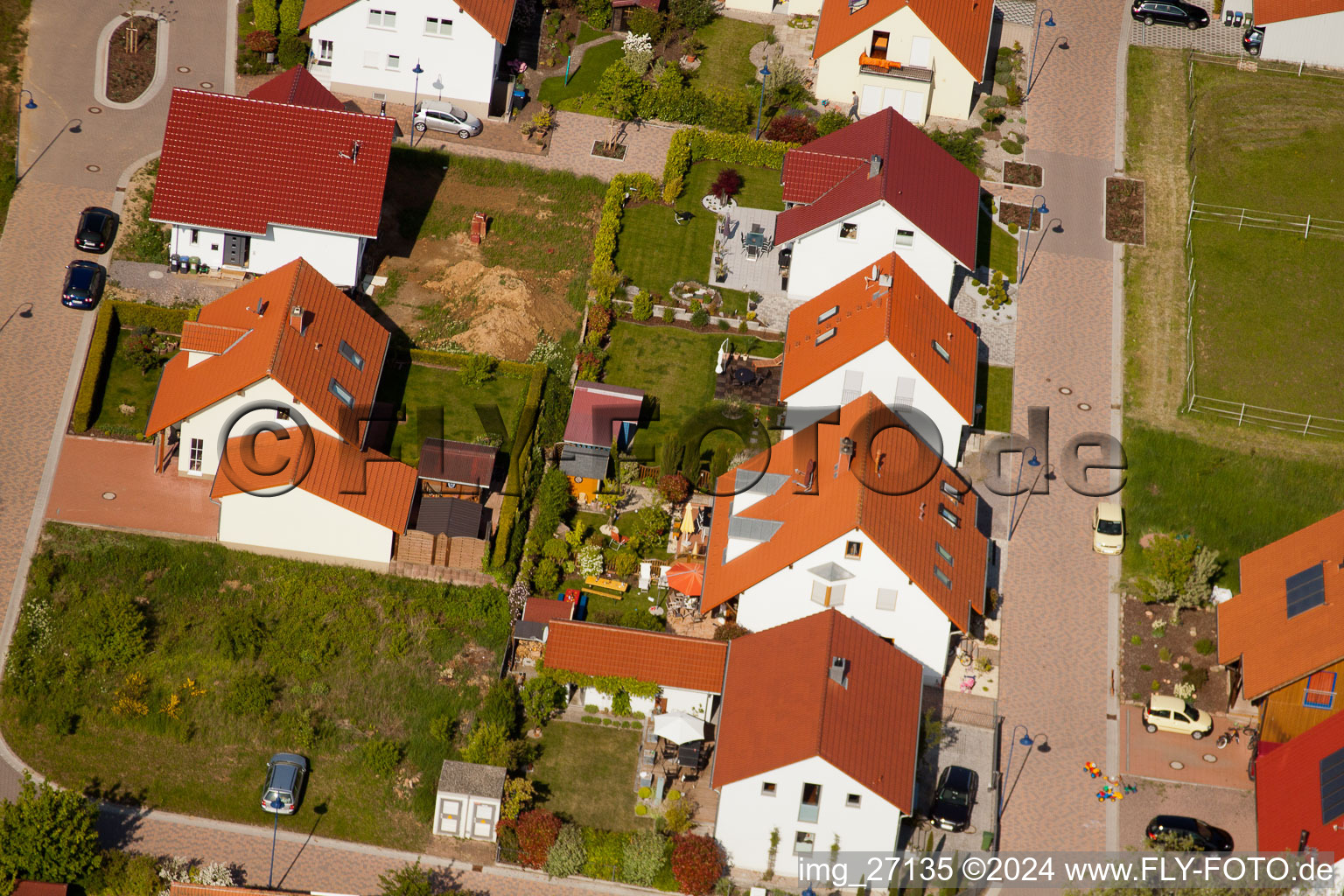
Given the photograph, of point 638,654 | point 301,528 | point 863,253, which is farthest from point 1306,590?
point 301,528

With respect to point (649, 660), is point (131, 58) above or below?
above

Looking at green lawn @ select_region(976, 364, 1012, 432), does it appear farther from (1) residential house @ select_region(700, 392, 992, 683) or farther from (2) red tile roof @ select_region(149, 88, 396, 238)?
(2) red tile roof @ select_region(149, 88, 396, 238)

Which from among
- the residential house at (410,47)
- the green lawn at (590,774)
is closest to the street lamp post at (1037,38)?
the residential house at (410,47)

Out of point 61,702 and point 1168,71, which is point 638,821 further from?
point 1168,71

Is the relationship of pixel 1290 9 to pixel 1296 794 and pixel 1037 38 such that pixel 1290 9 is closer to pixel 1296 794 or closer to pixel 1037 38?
pixel 1037 38

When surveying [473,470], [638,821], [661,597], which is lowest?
[638,821]

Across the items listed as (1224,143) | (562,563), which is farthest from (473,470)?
(1224,143)

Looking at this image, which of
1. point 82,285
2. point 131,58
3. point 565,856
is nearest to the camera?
point 565,856

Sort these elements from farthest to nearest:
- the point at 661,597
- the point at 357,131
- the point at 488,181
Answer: the point at 488,181, the point at 357,131, the point at 661,597
